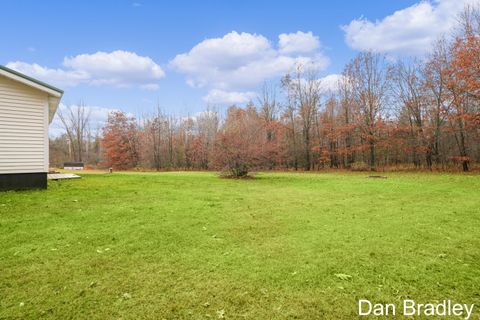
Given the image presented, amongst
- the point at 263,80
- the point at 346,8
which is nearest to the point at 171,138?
the point at 263,80

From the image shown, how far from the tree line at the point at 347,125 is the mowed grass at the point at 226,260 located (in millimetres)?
10540

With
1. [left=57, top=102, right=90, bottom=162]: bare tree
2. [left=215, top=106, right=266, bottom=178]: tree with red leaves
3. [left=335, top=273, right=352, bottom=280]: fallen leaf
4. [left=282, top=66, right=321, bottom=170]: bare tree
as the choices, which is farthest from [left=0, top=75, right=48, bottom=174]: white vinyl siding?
[left=57, top=102, right=90, bottom=162]: bare tree

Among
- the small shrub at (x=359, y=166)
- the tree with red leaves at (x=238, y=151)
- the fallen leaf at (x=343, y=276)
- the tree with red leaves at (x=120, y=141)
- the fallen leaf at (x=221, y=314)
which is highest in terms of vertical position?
the tree with red leaves at (x=120, y=141)

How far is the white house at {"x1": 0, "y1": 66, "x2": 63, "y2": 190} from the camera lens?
27.4 feet

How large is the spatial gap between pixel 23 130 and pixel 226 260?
8.90 m

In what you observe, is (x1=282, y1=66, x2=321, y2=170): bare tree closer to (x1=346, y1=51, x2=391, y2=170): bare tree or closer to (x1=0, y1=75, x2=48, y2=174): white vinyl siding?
→ (x1=346, y1=51, x2=391, y2=170): bare tree

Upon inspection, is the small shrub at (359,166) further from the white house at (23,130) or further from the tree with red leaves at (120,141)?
the tree with red leaves at (120,141)

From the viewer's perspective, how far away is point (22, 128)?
8.65 m

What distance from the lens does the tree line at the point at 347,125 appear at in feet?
57.5

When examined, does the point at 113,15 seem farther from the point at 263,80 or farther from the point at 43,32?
the point at 263,80

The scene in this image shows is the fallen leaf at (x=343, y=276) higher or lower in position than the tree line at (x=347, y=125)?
lower

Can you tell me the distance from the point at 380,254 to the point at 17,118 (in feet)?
35.3

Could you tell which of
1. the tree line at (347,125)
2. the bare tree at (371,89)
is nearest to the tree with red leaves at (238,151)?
the tree line at (347,125)

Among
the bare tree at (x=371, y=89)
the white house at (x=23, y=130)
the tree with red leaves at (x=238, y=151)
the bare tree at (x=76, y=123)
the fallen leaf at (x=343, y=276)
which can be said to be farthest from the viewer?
the bare tree at (x=76, y=123)
